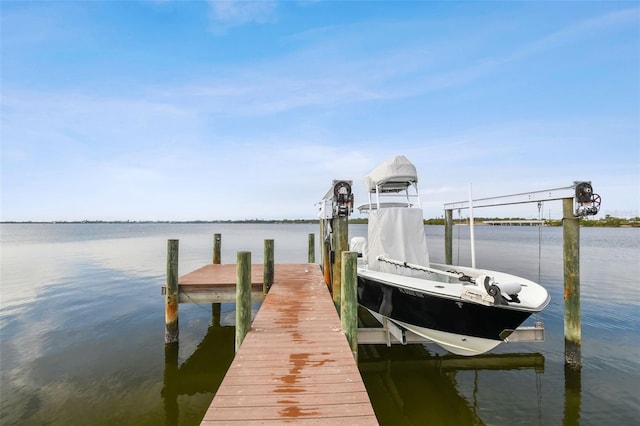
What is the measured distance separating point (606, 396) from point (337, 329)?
5293mm

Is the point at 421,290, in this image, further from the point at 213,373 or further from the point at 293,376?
the point at 213,373

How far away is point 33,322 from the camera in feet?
32.8

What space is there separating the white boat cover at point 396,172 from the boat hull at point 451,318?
9.33 feet

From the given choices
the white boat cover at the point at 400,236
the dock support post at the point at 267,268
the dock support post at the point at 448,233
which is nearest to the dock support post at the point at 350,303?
the white boat cover at the point at 400,236

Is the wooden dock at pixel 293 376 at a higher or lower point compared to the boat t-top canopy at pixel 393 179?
lower

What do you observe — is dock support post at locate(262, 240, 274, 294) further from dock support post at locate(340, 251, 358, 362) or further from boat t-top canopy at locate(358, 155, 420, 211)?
dock support post at locate(340, 251, 358, 362)

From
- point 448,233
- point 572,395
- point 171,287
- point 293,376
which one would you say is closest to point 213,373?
point 171,287

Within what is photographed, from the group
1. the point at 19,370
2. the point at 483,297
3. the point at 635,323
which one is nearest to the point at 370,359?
the point at 483,297

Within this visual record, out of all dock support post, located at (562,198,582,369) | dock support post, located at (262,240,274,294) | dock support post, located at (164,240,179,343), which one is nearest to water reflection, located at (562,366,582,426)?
Result: dock support post, located at (562,198,582,369)

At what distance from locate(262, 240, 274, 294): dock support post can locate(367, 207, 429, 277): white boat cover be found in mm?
2737

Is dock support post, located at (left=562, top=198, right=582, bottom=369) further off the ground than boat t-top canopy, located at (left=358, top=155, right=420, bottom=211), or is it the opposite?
boat t-top canopy, located at (left=358, top=155, right=420, bottom=211)

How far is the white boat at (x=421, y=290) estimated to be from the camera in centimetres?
515

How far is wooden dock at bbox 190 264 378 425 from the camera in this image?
9.89 feet

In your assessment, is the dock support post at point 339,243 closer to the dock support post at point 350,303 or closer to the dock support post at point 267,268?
the dock support post at point 267,268
